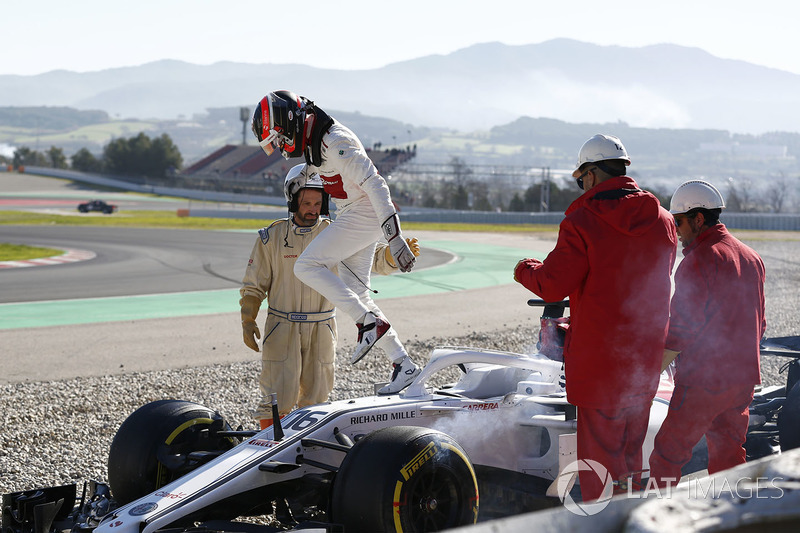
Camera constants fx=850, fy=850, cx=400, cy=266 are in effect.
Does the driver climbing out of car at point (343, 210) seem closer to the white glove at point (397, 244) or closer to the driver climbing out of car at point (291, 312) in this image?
the white glove at point (397, 244)

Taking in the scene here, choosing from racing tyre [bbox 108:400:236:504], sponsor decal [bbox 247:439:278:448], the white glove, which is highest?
the white glove

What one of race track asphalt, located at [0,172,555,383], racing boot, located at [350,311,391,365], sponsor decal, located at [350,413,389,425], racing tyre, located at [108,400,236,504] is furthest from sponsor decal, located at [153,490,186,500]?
race track asphalt, located at [0,172,555,383]

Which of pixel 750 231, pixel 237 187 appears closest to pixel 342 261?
pixel 750 231

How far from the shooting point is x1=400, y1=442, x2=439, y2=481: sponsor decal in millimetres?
3619

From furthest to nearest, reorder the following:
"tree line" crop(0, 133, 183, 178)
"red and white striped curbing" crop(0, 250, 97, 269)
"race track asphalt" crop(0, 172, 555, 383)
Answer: "tree line" crop(0, 133, 183, 178) < "red and white striped curbing" crop(0, 250, 97, 269) < "race track asphalt" crop(0, 172, 555, 383)

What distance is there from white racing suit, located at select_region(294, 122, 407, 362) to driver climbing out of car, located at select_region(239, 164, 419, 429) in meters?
0.80

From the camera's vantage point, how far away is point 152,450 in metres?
4.48

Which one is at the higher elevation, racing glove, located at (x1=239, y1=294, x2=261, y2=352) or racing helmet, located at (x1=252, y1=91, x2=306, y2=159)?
racing helmet, located at (x1=252, y1=91, x2=306, y2=159)

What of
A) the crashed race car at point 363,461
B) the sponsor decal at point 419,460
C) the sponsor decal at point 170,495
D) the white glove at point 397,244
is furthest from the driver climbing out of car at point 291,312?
the sponsor decal at point 419,460

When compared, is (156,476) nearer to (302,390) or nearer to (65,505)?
(65,505)

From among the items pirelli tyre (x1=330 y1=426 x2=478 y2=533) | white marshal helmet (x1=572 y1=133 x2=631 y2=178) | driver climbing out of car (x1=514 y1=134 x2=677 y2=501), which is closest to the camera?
pirelli tyre (x1=330 y1=426 x2=478 y2=533)

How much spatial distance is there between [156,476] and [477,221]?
35.4 m

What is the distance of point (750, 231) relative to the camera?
35750 mm

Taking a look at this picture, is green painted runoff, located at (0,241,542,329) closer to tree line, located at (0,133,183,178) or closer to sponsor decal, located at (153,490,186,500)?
sponsor decal, located at (153,490,186,500)
